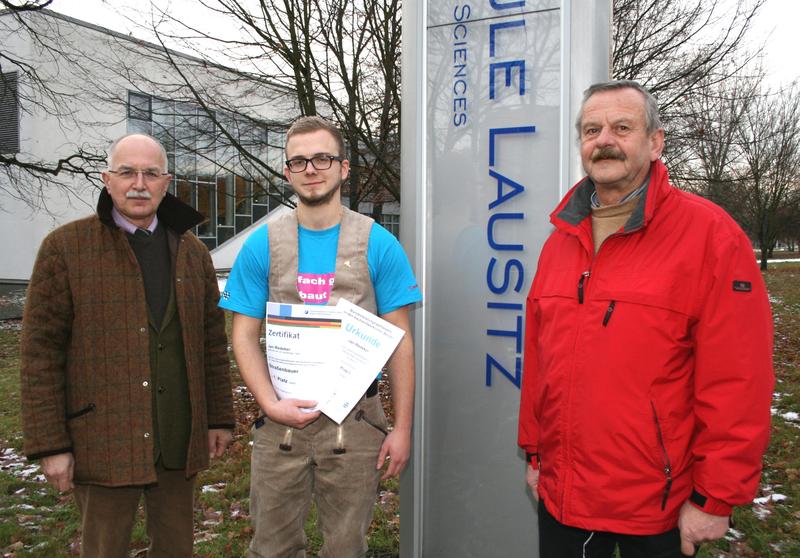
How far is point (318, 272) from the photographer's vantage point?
99.2 inches

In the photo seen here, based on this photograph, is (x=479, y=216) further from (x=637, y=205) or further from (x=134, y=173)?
(x=134, y=173)

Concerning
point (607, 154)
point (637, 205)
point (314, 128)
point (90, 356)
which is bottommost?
point (90, 356)

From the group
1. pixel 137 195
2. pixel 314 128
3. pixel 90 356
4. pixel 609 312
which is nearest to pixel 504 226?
pixel 314 128

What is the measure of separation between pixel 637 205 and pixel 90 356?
2114 millimetres

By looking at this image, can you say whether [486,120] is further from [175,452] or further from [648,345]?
[175,452]

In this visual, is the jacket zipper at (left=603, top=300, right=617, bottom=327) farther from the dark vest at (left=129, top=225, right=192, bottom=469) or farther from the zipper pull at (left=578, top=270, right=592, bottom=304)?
the dark vest at (left=129, top=225, right=192, bottom=469)

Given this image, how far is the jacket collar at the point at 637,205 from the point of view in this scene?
6.45 feet

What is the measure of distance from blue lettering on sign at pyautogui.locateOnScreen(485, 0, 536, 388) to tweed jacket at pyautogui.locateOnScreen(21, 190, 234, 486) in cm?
167

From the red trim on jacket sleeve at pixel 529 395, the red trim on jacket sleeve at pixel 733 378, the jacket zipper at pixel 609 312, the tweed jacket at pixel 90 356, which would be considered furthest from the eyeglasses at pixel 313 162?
the red trim on jacket sleeve at pixel 733 378

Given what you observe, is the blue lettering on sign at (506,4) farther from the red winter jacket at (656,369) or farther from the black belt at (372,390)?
the black belt at (372,390)

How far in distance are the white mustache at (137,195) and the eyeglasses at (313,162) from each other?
65 cm

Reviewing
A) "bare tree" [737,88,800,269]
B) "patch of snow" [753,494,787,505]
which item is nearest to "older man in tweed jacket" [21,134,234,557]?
"patch of snow" [753,494,787,505]

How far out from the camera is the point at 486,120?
3.29 m

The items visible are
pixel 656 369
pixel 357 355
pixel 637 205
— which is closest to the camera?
pixel 656 369
